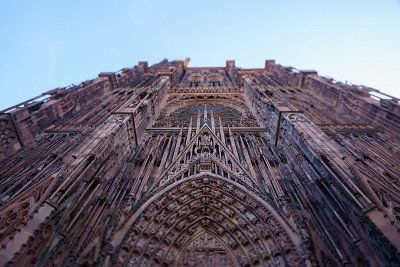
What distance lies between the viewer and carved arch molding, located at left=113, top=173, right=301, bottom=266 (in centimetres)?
695

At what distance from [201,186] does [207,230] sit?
132cm

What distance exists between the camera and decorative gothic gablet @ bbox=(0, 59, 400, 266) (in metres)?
5.86

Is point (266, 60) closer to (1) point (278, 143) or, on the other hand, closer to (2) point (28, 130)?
(1) point (278, 143)

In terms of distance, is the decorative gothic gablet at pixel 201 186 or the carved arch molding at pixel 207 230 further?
the carved arch molding at pixel 207 230

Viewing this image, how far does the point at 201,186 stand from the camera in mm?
9070

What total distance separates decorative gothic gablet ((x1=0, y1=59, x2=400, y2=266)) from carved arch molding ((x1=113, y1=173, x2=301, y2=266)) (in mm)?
29

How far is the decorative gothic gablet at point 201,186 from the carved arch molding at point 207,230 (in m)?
0.03

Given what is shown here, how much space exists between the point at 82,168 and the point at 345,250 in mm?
5964

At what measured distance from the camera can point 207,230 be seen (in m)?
→ 8.28

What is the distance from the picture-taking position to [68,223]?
6402 mm

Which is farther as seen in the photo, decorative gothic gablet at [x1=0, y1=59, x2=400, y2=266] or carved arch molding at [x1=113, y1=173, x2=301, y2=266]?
carved arch molding at [x1=113, y1=173, x2=301, y2=266]

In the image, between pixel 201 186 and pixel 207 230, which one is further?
pixel 201 186

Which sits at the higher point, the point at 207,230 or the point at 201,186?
the point at 201,186

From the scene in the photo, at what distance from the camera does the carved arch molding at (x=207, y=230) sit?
273 inches
